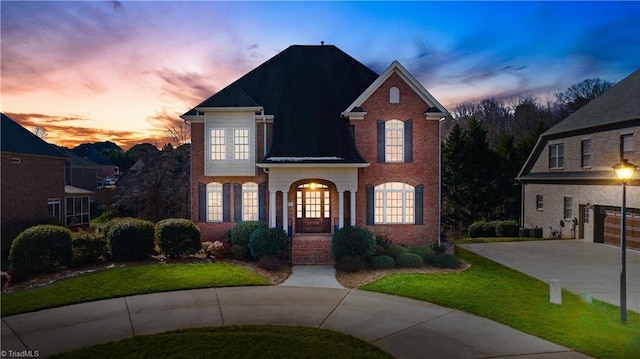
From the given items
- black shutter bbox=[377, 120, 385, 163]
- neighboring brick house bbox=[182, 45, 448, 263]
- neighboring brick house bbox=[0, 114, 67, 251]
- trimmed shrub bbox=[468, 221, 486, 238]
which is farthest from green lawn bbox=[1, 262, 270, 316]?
trimmed shrub bbox=[468, 221, 486, 238]

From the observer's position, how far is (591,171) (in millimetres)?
19875

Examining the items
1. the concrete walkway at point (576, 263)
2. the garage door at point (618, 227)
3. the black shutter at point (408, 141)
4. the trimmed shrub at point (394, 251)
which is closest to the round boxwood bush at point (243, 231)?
the trimmed shrub at point (394, 251)

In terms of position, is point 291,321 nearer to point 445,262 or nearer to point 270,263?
point 270,263

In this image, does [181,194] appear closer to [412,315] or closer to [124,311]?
[124,311]

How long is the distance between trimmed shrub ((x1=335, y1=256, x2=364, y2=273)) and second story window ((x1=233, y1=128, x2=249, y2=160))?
22.7 ft

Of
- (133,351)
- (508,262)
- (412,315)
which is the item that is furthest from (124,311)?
(508,262)

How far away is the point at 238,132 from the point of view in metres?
16.3

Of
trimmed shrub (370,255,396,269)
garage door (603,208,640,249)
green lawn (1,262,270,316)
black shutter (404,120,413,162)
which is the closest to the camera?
green lawn (1,262,270,316)

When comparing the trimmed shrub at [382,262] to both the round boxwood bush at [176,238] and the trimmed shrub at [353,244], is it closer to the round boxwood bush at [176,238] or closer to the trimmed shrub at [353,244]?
the trimmed shrub at [353,244]

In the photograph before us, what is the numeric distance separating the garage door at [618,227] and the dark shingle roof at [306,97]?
576 inches

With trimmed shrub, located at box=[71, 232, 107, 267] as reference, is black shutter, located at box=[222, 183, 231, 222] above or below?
above

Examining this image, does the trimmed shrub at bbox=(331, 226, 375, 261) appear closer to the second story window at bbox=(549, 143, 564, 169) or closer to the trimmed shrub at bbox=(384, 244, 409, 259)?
the trimmed shrub at bbox=(384, 244, 409, 259)

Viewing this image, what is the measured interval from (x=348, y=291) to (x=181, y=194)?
1908 centimetres

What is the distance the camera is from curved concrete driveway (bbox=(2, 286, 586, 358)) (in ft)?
Result: 22.0
